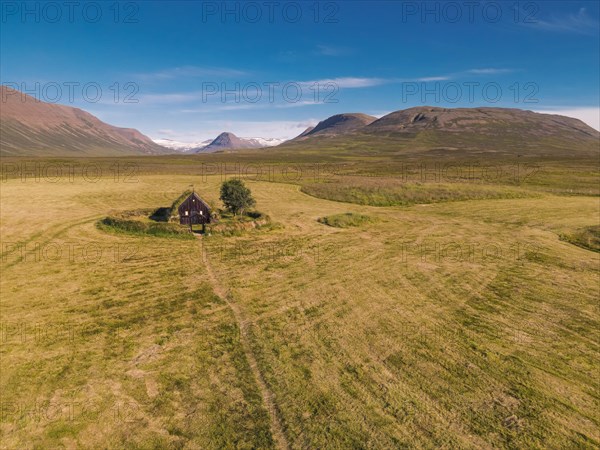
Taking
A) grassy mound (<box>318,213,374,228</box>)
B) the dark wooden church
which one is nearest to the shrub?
the dark wooden church

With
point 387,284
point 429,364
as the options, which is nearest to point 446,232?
point 387,284

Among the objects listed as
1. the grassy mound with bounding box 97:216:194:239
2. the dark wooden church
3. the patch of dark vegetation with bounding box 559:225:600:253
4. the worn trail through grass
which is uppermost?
the dark wooden church

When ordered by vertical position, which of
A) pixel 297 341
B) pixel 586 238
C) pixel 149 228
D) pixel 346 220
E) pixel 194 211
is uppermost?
pixel 194 211

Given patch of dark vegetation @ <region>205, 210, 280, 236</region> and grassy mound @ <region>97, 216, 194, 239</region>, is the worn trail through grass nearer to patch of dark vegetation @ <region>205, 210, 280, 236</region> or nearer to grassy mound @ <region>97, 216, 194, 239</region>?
patch of dark vegetation @ <region>205, 210, 280, 236</region>

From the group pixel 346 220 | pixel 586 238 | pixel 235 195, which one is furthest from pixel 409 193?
pixel 235 195

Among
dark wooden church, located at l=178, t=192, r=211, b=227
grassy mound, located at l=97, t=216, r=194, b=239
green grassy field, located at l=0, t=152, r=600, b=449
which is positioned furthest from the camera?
dark wooden church, located at l=178, t=192, r=211, b=227

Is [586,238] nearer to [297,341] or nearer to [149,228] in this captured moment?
[297,341]

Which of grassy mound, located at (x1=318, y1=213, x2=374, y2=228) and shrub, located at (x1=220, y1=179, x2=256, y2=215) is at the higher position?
shrub, located at (x1=220, y1=179, x2=256, y2=215)
